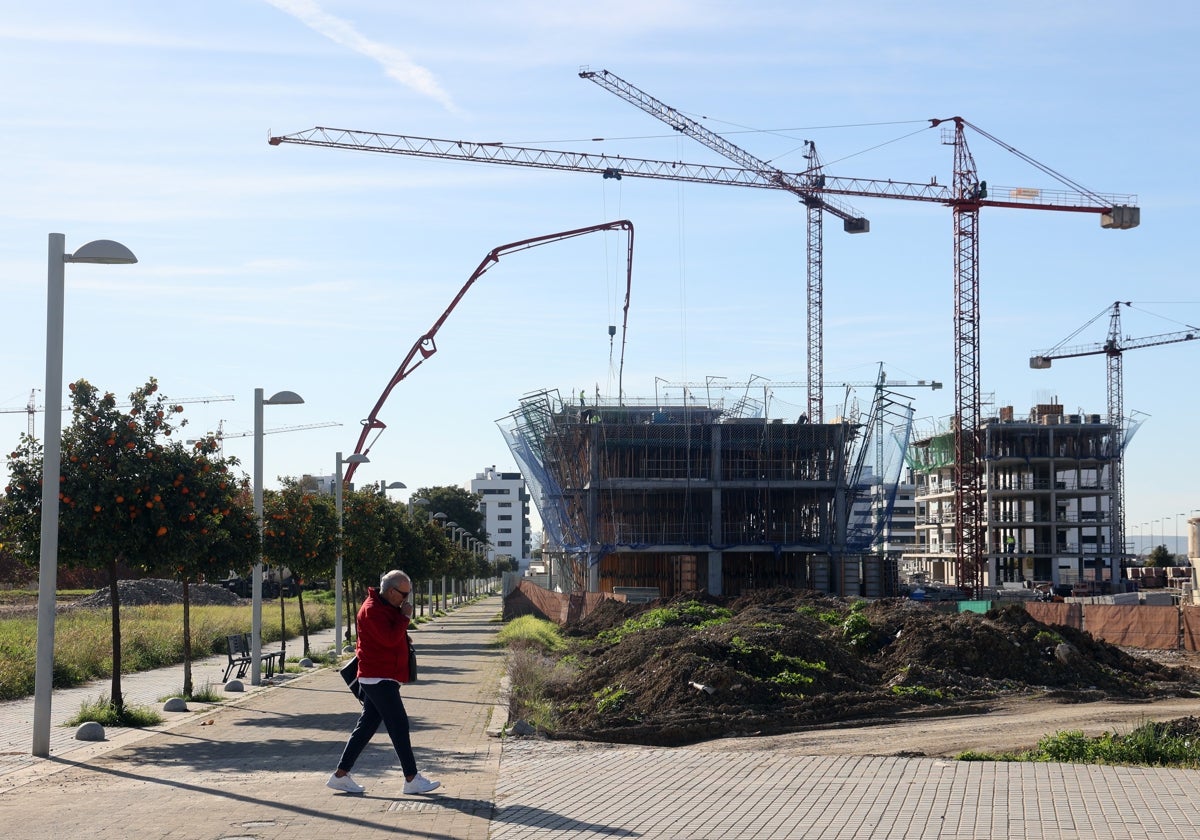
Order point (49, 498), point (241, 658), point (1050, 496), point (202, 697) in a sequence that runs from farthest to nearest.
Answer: point (1050, 496), point (241, 658), point (202, 697), point (49, 498)

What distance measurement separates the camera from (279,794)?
36.2 ft

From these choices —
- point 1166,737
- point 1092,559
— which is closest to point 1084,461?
point 1092,559

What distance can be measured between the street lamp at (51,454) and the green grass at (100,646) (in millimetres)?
8056

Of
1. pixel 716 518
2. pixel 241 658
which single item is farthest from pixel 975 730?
pixel 716 518

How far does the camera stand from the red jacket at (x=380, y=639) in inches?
415

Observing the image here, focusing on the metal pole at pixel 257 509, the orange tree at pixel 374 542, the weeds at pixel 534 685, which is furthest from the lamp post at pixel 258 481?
the orange tree at pixel 374 542

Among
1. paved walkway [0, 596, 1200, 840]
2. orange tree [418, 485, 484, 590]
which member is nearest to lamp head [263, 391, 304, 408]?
paved walkway [0, 596, 1200, 840]

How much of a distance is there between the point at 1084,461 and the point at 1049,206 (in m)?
35.5

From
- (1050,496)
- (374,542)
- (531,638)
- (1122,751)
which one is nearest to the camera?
(1122,751)

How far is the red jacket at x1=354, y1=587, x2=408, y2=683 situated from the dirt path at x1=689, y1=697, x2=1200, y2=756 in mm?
4835

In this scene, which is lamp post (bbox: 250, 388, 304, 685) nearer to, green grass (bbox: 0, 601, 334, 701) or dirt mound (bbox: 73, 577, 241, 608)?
green grass (bbox: 0, 601, 334, 701)

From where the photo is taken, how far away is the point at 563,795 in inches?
419

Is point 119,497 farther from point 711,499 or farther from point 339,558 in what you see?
point 711,499

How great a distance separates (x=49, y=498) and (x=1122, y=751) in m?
10.7
